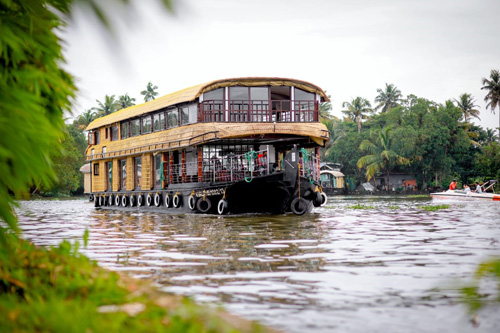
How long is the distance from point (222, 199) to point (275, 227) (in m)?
5.44

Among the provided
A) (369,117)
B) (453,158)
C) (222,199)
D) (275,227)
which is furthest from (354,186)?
(275,227)

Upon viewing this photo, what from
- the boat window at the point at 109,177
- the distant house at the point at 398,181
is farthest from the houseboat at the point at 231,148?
the distant house at the point at 398,181

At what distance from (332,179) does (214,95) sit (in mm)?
41088

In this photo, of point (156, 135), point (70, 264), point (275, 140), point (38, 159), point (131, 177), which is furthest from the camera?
point (131, 177)

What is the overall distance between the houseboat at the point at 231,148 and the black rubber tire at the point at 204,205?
0.11 ft

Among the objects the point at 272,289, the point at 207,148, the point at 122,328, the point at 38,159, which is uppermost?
the point at 207,148

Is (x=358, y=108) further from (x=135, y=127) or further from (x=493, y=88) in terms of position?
(x=135, y=127)

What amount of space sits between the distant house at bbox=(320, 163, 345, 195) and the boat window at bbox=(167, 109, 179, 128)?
32.9m

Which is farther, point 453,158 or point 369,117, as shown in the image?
point 369,117

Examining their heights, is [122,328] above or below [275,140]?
below

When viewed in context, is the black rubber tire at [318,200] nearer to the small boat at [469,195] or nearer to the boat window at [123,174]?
the boat window at [123,174]

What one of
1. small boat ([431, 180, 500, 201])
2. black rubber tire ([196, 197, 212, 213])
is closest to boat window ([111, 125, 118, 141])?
black rubber tire ([196, 197, 212, 213])

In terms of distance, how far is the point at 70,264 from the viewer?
157 inches

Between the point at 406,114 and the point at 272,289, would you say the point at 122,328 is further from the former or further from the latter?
the point at 406,114
